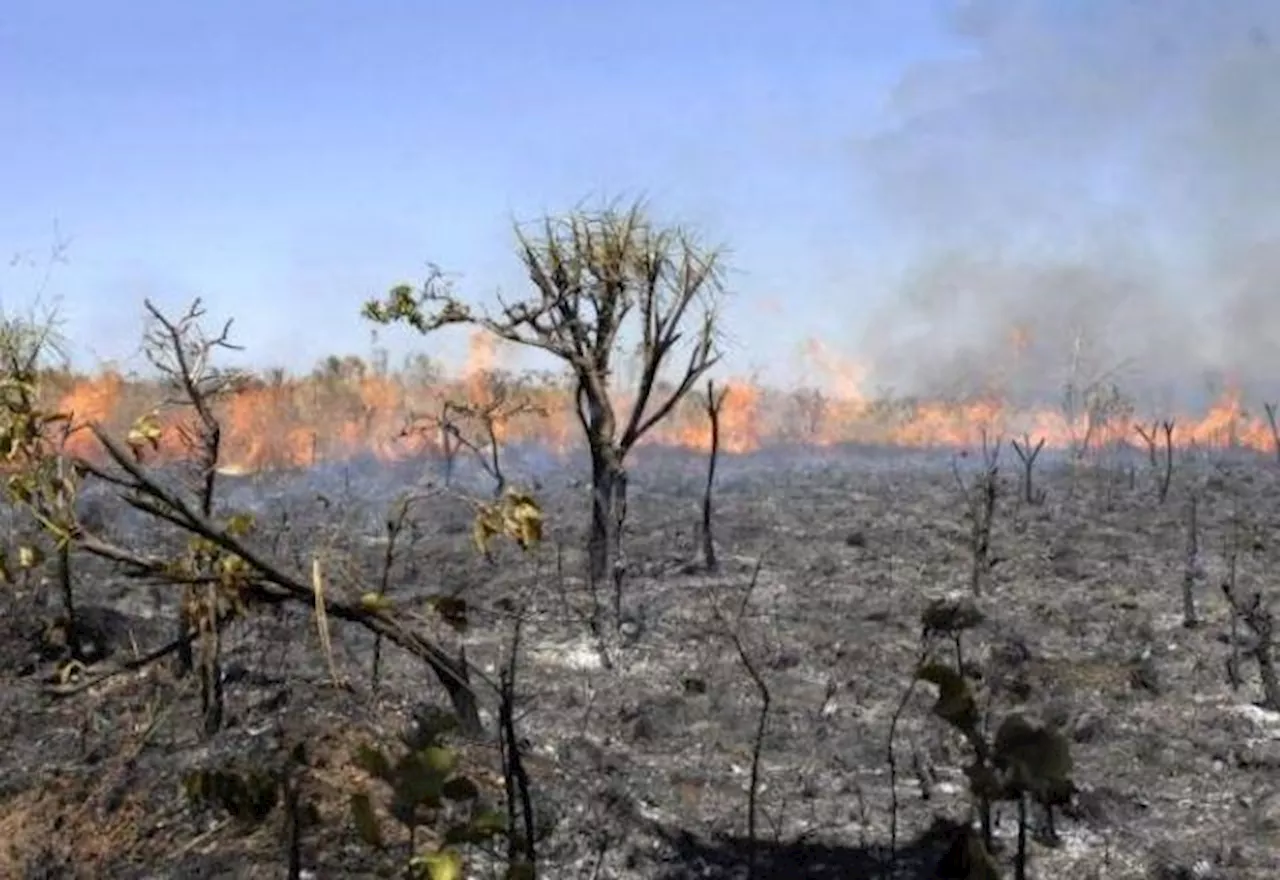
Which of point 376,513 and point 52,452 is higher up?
point 52,452

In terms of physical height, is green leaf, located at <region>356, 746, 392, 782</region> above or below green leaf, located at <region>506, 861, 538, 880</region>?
above

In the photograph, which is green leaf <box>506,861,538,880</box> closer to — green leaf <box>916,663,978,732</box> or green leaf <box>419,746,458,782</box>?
green leaf <box>419,746,458,782</box>

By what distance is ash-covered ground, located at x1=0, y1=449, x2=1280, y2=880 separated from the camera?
770cm

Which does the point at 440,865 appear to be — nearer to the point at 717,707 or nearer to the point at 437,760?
the point at 437,760

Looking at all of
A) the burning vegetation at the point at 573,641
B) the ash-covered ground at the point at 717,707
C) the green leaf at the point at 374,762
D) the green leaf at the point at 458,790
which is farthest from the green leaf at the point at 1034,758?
the ash-covered ground at the point at 717,707

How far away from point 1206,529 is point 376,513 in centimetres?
1710

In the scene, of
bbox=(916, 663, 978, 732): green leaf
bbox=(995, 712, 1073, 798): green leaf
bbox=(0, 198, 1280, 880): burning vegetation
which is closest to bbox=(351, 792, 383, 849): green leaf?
bbox=(0, 198, 1280, 880): burning vegetation

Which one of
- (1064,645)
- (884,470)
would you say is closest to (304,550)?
(1064,645)

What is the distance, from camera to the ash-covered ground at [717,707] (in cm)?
770

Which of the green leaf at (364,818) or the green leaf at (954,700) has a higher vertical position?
the green leaf at (954,700)

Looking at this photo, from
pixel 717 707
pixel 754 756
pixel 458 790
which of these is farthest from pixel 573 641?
pixel 458 790

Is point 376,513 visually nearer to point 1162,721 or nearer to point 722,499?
point 722,499

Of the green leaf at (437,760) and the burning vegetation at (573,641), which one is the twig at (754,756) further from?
the green leaf at (437,760)

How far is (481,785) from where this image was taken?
768 cm
